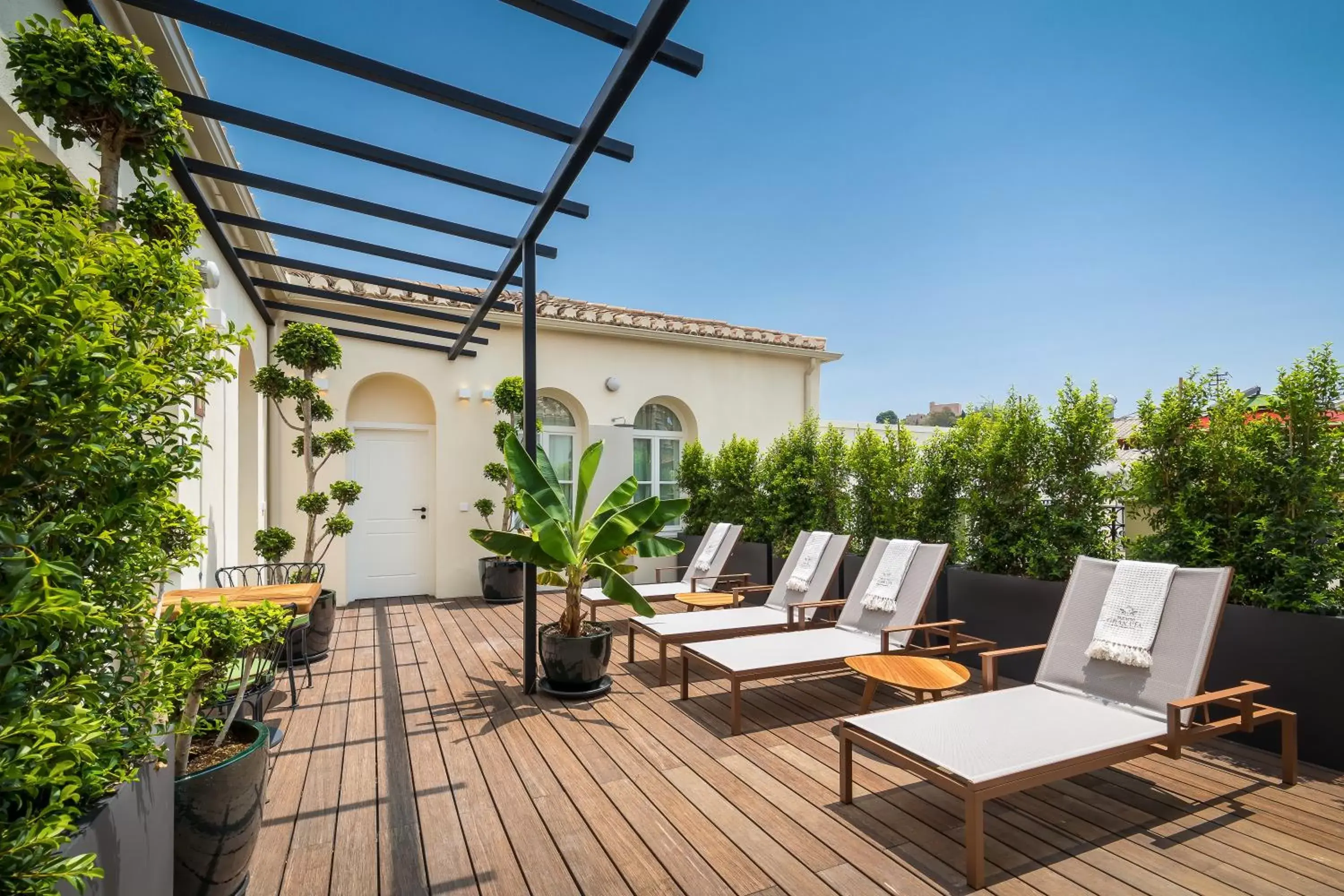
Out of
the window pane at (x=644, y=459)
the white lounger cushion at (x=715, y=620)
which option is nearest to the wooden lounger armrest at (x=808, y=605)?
the white lounger cushion at (x=715, y=620)

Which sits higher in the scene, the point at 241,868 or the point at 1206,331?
→ the point at 1206,331

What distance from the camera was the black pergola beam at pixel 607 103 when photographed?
2945mm

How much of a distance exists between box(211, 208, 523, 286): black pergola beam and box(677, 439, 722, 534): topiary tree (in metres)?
5.27

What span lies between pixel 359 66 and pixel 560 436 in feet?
24.7

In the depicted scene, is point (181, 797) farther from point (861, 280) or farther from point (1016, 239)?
point (861, 280)

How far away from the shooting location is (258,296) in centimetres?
741

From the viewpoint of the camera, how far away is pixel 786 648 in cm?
488

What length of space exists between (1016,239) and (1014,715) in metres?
11.7

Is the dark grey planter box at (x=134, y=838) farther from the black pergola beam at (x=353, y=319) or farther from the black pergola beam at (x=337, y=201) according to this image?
the black pergola beam at (x=353, y=319)

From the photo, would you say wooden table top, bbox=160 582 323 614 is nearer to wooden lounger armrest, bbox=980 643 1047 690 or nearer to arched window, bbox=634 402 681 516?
wooden lounger armrest, bbox=980 643 1047 690

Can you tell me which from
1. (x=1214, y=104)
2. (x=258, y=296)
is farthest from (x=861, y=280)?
(x=258, y=296)

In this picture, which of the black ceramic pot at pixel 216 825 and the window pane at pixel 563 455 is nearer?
the black ceramic pot at pixel 216 825

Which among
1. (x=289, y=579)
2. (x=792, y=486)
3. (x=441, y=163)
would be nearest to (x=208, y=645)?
(x=441, y=163)

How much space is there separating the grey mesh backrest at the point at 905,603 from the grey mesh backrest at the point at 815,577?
0.44 m
